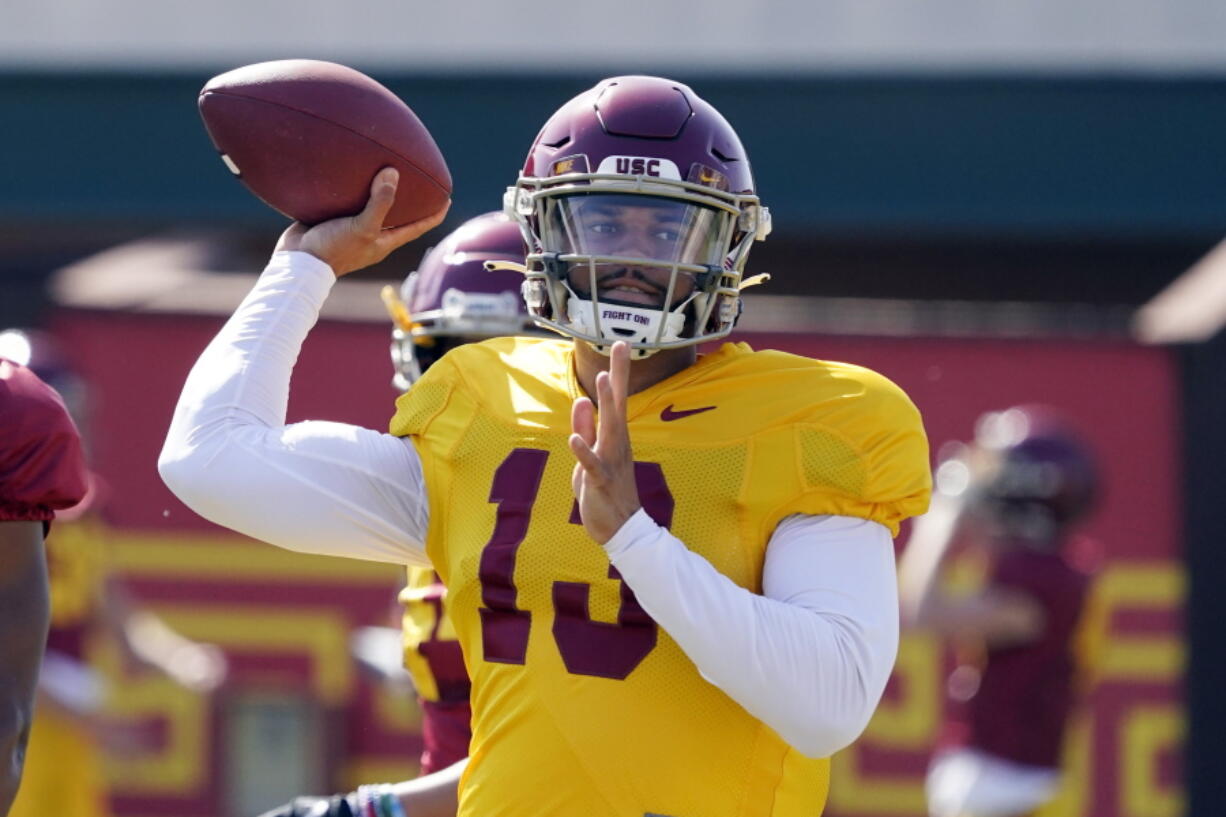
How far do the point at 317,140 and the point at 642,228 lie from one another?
515 mm

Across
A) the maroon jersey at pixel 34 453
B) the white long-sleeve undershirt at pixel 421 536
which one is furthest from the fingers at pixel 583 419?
the maroon jersey at pixel 34 453

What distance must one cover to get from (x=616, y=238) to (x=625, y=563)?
50cm

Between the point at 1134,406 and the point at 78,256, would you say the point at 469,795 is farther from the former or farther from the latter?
the point at 78,256

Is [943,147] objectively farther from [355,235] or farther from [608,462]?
[608,462]

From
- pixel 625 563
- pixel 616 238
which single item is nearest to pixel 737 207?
pixel 616 238

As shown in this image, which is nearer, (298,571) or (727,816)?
(727,816)

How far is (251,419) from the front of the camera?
2.66m

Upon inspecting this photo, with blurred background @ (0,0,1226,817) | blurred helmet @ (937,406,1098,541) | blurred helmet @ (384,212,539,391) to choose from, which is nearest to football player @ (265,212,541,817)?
blurred helmet @ (384,212,539,391)

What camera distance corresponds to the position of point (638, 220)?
266cm

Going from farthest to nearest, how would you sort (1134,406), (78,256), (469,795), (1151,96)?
(1151,96), (78,256), (1134,406), (469,795)

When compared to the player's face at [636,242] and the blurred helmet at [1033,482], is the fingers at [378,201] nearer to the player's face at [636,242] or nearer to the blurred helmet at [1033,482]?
the player's face at [636,242]

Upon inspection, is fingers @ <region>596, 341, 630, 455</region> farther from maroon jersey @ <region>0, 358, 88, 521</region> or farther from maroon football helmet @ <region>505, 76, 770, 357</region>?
maroon jersey @ <region>0, 358, 88, 521</region>

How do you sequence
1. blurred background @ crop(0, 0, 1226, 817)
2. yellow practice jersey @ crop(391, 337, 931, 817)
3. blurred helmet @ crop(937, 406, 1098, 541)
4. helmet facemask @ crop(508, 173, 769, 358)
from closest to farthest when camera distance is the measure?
yellow practice jersey @ crop(391, 337, 931, 817), helmet facemask @ crop(508, 173, 769, 358), blurred helmet @ crop(937, 406, 1098, 541), blurred background @ crop(0, 0, 1226, 817)

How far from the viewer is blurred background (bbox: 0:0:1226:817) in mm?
7105
